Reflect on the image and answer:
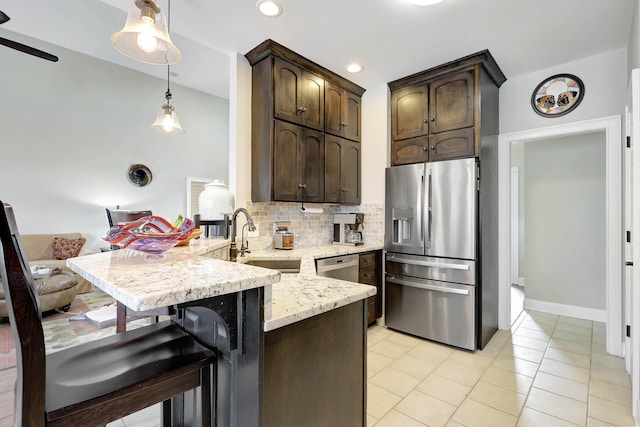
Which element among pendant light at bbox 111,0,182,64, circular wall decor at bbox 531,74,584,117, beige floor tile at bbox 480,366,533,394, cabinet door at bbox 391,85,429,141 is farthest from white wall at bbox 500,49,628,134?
pendant light at bbox 111,0,182,64

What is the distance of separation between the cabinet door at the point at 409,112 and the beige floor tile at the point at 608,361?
2.52 metres

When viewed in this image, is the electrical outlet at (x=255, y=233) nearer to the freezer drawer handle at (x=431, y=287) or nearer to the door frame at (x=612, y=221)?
the freezer drawer handle at (x=431, y=287)

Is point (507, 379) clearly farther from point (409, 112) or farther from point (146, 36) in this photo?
point (146, 36)

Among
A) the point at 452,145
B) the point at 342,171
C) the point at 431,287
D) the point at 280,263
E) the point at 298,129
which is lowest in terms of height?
the point at 431,287

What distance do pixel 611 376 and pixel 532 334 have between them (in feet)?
2.73

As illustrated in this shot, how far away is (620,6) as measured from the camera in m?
2.15

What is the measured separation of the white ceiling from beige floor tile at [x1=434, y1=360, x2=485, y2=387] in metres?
2.77

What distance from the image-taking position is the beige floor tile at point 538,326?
128 inches

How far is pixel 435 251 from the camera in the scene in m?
2.90

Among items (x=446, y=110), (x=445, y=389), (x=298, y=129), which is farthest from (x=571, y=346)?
(x=298, y=129)

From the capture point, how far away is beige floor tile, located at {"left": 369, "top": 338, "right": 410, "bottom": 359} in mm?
2699

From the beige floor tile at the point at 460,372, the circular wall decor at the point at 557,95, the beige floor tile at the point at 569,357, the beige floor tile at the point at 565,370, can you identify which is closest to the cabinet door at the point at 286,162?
the beige floor tile at the point at 460,372

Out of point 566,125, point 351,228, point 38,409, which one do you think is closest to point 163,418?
point 38,409

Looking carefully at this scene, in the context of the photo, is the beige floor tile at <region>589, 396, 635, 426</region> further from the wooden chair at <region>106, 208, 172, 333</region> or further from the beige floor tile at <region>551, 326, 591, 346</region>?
the wooden chair at <region>106, 208, 172, 333</region>
